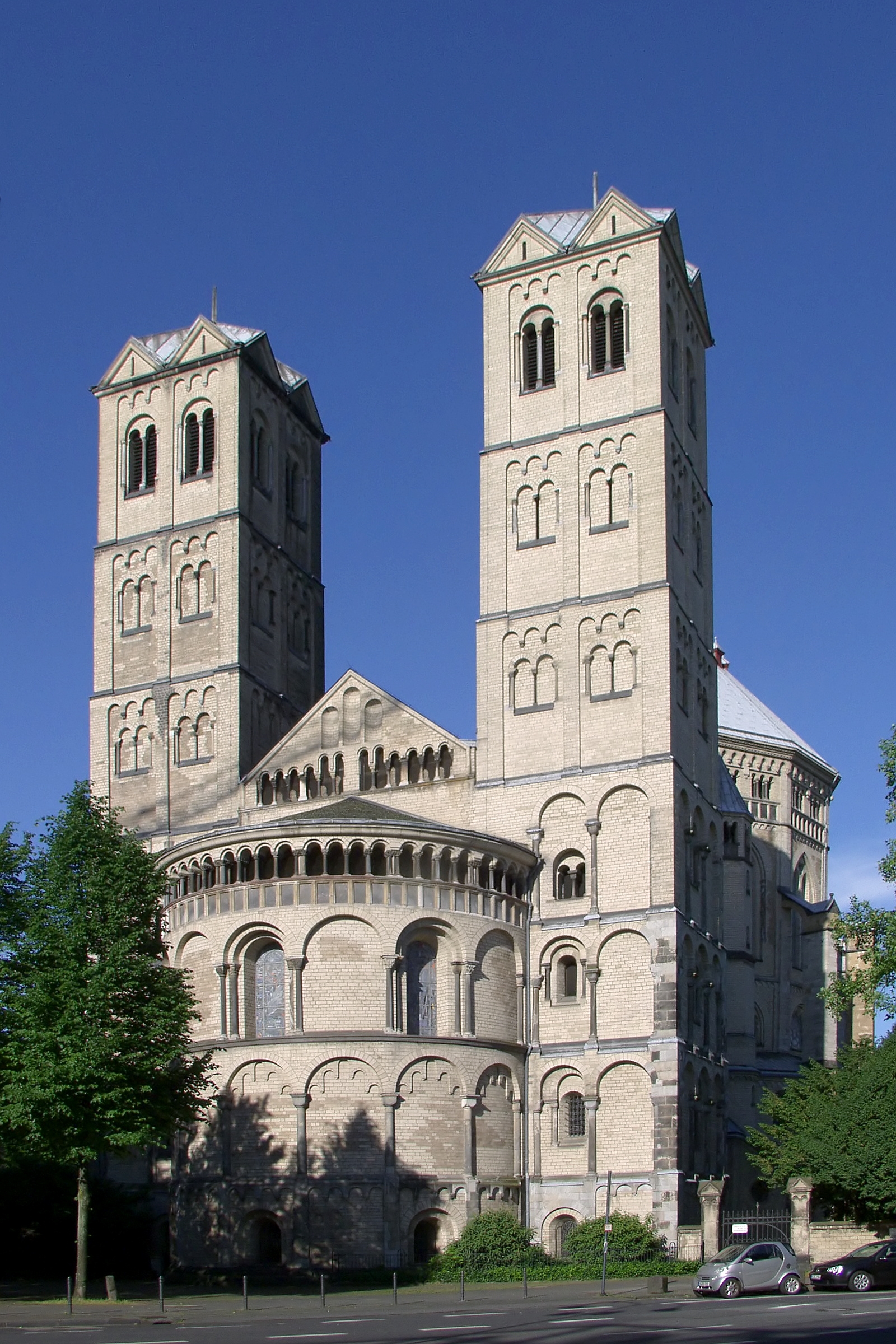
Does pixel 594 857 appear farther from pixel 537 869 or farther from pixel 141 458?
pixel 141 458

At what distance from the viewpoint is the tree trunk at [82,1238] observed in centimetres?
4294

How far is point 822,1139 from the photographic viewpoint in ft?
163

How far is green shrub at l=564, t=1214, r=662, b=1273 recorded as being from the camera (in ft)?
164

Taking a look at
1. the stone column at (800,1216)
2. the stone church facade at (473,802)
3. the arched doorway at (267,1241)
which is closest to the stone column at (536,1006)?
the stone church facade at (473,802)

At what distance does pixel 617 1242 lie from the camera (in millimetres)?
50219

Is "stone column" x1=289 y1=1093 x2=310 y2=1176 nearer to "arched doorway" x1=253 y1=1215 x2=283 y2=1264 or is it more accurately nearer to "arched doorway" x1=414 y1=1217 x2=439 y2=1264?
"arched doorway" x1=253 y1=1215 x2=283 y2=1264

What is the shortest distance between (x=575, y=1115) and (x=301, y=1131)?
9.20 metres

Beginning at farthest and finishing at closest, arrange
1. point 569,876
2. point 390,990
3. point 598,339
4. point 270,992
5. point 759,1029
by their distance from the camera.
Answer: point 759,1029, point 598,339, point 569,876, point 270,992, point 390,990

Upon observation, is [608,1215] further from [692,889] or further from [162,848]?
[162,848]

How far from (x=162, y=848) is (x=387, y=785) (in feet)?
30.5

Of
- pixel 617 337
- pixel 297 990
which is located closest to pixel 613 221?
pixel 617 337

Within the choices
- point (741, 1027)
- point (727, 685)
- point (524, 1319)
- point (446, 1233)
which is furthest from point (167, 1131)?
point (727, 685)

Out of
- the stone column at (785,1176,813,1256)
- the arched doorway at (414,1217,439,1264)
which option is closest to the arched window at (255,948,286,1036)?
the arched doorway at (414,1217,439,1264)

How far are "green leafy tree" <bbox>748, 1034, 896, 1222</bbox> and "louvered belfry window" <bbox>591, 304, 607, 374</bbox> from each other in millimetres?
25118
